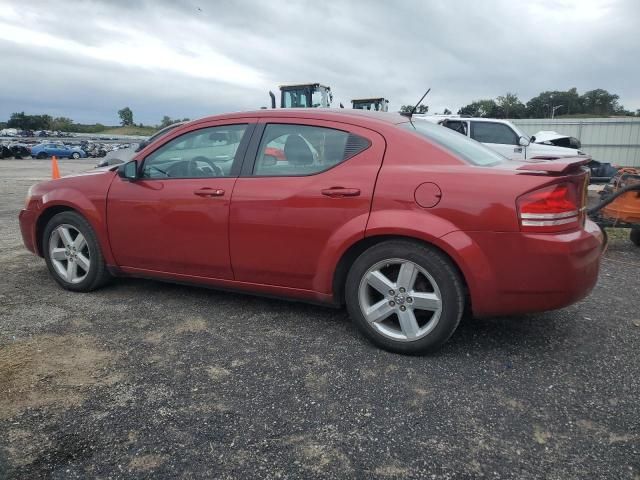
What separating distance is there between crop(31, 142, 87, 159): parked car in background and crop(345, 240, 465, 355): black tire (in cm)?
3920

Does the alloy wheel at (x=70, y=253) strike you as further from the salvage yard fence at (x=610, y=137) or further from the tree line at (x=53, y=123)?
the tree line at (x=53, y=123)

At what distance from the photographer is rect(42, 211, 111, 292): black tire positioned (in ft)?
13.6

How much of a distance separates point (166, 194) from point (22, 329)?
137 cm

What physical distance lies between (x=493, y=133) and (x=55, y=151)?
35397mm

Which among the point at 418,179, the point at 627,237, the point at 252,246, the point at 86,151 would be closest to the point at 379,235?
the point at 418,179

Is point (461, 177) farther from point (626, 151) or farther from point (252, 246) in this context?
point (626, 151)

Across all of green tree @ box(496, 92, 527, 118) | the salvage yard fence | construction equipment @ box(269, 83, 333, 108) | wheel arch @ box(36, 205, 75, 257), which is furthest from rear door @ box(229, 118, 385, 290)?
green tree @ box(496, 92, 527, 118)

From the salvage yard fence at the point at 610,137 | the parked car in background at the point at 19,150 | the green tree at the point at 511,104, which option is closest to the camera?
the salvage yard fence at the point at 610,137

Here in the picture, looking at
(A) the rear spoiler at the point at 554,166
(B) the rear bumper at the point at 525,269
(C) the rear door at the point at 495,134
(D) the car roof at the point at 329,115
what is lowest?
(B) the rear bumper at the point at 525,269

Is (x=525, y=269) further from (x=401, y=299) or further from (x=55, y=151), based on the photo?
(x=55, y=151)

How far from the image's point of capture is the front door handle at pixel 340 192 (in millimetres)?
3135

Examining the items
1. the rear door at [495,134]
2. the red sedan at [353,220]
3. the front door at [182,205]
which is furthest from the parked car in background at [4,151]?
the front door at [182,205]

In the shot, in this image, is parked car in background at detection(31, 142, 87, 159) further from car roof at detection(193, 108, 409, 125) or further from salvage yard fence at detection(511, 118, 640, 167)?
car roof at detection(193, 108, 409, 125)

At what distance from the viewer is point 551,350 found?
321cm
